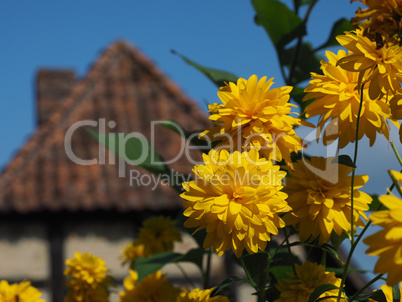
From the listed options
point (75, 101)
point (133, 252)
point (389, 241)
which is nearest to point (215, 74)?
point (133, 252)

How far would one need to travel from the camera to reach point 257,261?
1441 mm

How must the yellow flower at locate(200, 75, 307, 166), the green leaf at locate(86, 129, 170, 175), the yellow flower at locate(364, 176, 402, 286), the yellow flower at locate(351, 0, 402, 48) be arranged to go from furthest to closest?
1. the green leaf at locate(86, 129, 170, 175)
2. the yellow flower at locate(200, 75, 307, 166)
3. the yellow flower at locate(351, 0, 402, 48)
4. the yellow flower at locate(364, 176, 402, 286)

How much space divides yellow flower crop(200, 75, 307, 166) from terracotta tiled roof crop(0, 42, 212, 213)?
5.94m

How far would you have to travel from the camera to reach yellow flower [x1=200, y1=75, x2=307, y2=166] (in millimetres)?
1082

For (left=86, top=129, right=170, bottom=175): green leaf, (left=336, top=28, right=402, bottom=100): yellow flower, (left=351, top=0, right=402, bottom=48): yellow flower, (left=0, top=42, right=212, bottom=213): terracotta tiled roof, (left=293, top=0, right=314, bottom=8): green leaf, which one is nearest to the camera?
(left=351, top=0, right=402, bottom=48): yellow flower

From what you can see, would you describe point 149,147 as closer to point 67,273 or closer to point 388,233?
point 67,273

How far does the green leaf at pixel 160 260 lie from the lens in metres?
1.52

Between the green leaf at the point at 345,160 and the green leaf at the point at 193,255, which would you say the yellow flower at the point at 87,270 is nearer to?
the green leaf at the point at 193,255

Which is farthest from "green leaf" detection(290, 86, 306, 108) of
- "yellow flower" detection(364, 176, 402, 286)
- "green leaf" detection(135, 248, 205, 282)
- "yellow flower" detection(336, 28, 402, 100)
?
"yellow flower" detection(364, 176, 402, 286)

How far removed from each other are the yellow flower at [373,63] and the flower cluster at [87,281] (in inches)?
49.1

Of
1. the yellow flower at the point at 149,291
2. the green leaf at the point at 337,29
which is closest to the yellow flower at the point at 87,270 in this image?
the yellow flower at the point at 149,291

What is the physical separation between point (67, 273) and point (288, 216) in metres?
1.17

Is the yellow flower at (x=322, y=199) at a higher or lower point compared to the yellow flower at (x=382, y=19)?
lower

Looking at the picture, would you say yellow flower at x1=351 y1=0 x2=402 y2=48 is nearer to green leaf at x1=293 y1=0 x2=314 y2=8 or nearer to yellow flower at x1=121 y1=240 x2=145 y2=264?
green leaf at x1=293 y1=0 x2=314 y2=8
